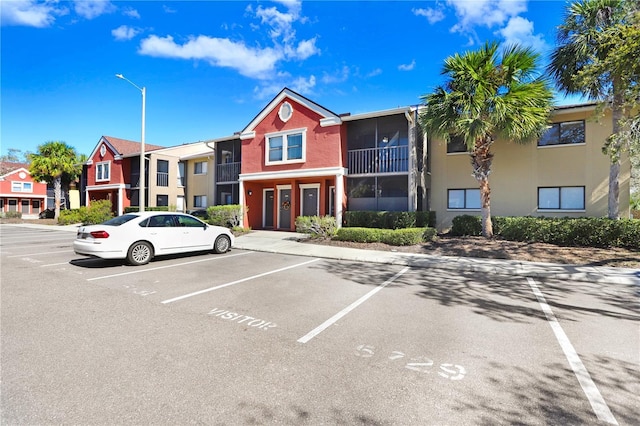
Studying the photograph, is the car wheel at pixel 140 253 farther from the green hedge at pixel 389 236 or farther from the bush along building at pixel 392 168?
the bush along building at pixel 392 168

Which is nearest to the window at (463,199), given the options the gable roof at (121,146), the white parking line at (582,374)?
the white parking line at (582,374)

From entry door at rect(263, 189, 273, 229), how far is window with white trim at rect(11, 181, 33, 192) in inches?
1687

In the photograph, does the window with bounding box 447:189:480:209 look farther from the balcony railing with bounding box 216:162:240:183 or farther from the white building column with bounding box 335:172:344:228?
the balcony railing with bounding box 216:162:240:183

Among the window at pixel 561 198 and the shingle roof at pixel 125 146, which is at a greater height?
the shingle roof at pixel 125 146

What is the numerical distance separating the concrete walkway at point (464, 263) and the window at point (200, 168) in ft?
45.9

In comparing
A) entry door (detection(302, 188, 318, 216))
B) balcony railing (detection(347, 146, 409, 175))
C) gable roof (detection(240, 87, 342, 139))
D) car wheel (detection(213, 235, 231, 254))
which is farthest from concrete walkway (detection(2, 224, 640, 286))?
gable roof (detection(240, 87, 342, 139))

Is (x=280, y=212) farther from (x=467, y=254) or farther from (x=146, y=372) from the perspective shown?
(x=146, y=372)

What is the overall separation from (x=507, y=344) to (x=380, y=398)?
224 centimetres

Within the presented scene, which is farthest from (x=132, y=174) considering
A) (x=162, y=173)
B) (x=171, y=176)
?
(x=171, y=176)

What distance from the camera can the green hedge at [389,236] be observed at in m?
12.7

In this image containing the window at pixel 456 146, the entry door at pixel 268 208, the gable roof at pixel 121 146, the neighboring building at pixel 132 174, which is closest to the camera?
the window at pixel 456 146

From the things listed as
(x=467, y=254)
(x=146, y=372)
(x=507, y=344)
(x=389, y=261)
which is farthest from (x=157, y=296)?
(x=467, y=254)

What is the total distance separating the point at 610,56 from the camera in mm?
8031

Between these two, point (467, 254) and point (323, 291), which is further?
point (467, 254)
